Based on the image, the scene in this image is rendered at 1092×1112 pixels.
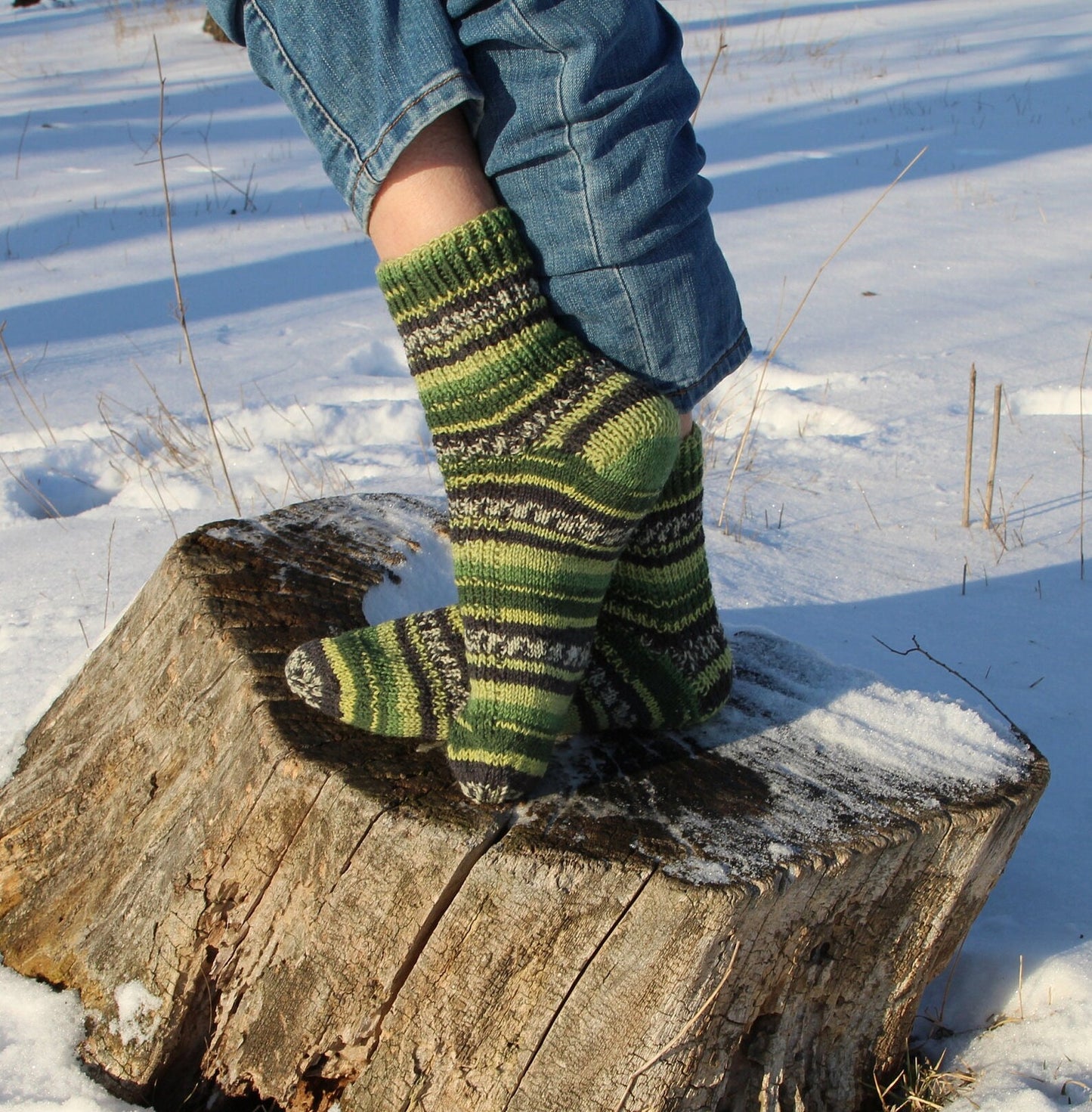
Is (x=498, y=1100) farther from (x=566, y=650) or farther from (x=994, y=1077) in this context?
(x=994, y=1077)

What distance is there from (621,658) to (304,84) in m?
0.74

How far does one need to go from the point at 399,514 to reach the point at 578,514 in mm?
635

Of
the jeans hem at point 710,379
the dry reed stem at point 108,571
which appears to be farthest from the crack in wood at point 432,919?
the dry reed stem at point 108,571

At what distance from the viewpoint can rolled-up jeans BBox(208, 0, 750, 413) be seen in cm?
103

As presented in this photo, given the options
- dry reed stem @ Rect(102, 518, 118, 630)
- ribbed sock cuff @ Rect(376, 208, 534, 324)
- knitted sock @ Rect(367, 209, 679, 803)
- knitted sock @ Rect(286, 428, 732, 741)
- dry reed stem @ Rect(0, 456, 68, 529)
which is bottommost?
dry reed stem @ Rect(0, 456, 68, 529)

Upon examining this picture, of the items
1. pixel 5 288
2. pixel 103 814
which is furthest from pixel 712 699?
pixel 5 288

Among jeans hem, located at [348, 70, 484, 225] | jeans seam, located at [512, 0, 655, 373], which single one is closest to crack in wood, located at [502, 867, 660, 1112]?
jeans seam, located at [512, 0, 655, 373]

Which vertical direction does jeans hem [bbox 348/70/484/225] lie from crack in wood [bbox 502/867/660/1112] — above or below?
above

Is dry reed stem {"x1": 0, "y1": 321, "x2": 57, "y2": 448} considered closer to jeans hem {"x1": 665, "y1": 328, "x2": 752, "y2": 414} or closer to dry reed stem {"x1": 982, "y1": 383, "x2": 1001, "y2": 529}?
jeans hem {"x1": 665, "y1": 328, "x2": 752, "y2": 414}

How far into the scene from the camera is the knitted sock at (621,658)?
4.00ft

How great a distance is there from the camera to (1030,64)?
733 centimetres

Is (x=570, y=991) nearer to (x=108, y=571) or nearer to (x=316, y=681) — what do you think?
(x=316, y=681)

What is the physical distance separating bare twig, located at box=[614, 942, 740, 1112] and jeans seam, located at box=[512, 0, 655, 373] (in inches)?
25.0

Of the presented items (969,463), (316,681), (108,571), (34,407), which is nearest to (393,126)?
(316,681)
